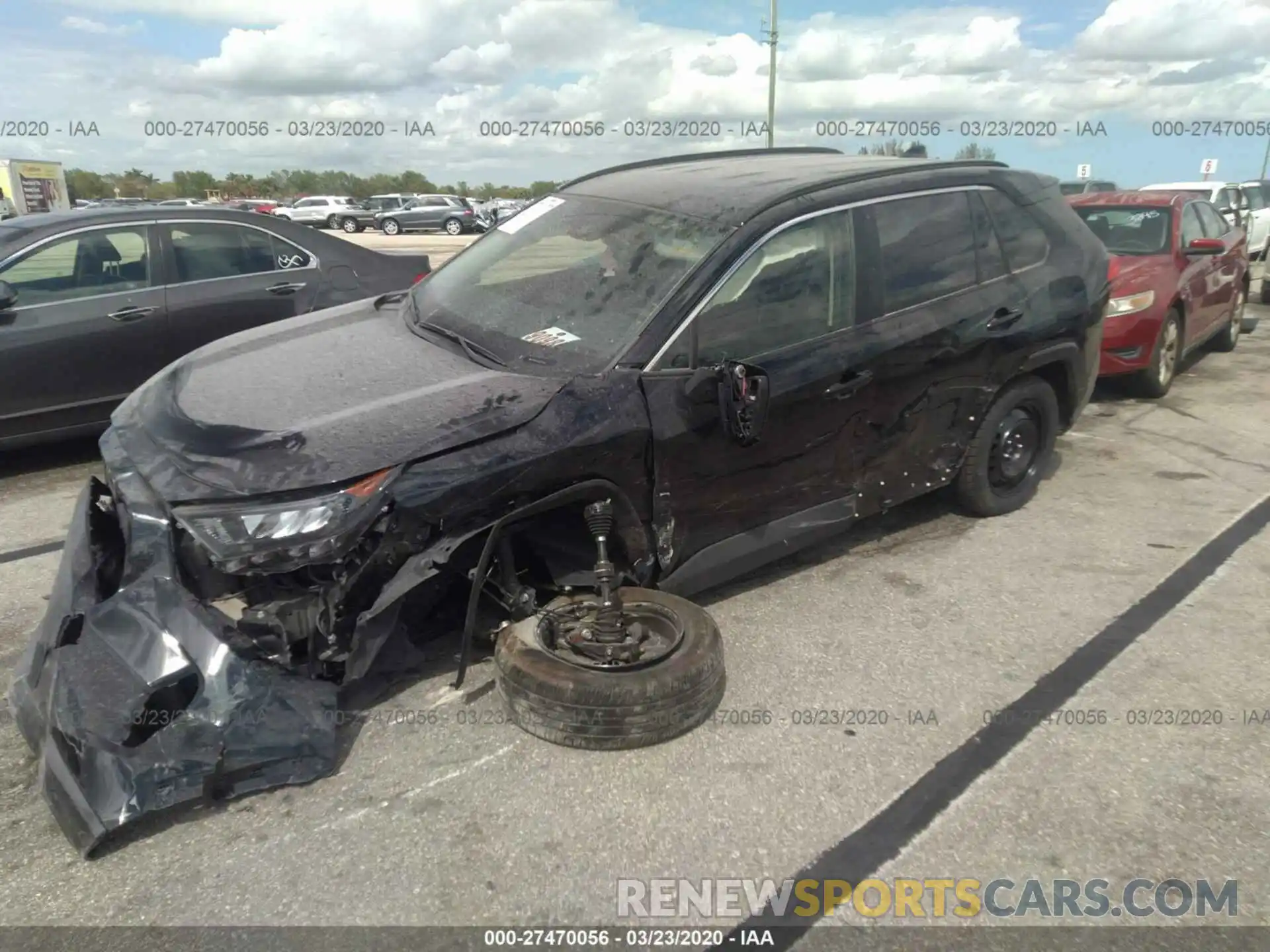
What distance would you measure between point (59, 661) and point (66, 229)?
13.9ft

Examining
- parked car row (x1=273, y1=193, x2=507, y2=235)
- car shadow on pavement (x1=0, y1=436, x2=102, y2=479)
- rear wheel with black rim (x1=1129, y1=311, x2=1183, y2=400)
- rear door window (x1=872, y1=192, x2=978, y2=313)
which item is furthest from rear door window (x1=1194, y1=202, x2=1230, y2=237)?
parked car row (x1=273, y1=193, x2=507, y2=235)

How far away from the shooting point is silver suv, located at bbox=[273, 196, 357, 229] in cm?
4656

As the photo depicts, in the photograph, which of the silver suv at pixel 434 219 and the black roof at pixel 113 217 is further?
the silver suv at pixel 434 219

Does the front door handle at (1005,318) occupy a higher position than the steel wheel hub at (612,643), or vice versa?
the front door handle at (1005,318)

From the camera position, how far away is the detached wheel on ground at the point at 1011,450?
4.79m

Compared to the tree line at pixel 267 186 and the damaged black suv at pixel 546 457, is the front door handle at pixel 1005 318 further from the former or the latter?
the tree line at pixel 267 186

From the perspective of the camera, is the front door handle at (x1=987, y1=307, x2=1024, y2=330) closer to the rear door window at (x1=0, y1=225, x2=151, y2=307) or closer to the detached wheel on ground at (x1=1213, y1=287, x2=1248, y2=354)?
the rear door window at (x1=0, y1=225, x2=151, y2=307)

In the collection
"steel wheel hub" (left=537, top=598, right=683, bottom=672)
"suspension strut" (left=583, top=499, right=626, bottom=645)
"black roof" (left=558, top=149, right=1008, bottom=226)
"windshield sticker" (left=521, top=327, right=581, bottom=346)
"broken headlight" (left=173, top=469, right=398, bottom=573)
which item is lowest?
"steel wheel hub" (left=537, top=598, right=683, bottom=672)

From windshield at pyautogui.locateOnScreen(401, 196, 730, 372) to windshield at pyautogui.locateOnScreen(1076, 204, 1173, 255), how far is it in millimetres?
5684

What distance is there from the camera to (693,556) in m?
3.63

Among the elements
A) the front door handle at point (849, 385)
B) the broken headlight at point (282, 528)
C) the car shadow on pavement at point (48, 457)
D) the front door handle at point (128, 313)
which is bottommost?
the car shadow on pavement at point (48, 457)

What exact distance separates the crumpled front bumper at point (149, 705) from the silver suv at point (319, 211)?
46.8 m

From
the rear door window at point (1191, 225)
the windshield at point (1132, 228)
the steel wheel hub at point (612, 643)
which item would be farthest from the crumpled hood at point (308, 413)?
the rear door window at point (1191, 225)

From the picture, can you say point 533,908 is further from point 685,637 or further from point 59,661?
point 59,661
